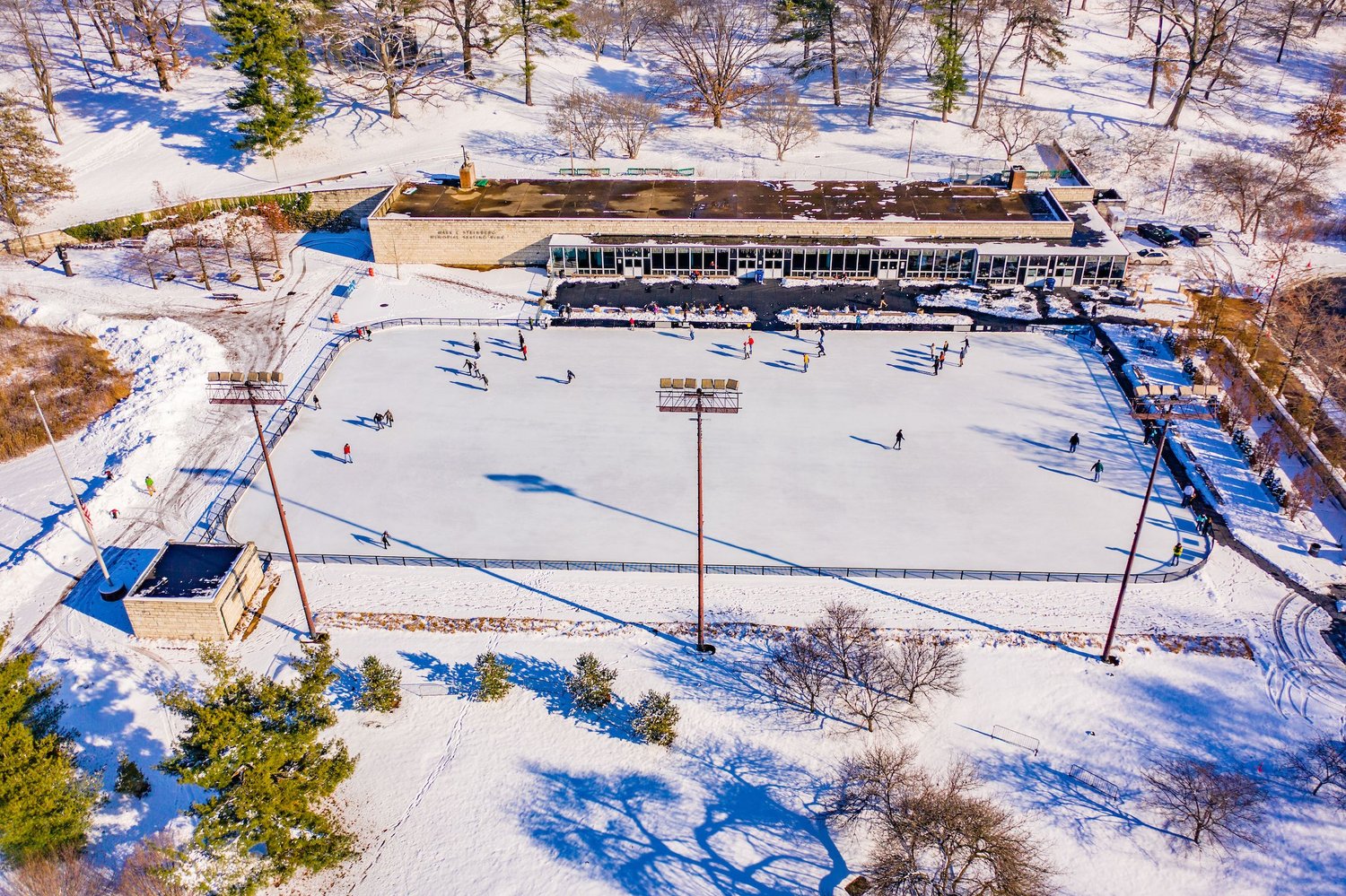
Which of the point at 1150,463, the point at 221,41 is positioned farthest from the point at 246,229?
the point at 1150,463

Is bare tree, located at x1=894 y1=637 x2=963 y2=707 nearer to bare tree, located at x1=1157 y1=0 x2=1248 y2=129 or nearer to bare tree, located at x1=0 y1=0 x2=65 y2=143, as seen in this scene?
bare tree, located at x1=1157 y1=0 x2=1248 y2=129

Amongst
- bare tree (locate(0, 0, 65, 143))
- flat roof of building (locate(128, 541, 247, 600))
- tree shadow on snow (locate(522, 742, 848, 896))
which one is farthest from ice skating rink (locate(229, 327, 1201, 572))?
bare tree (locate(0, 0, 65, 143))

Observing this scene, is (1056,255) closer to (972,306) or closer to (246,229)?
(972,306)

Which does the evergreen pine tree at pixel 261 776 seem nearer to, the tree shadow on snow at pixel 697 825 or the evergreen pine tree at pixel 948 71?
the tree shadow on snow at pixel 697 825

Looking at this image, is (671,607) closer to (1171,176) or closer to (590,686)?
(590,686)

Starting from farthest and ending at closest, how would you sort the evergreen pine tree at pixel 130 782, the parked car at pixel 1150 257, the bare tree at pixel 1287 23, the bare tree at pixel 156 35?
the bare tree at pixel 1287 23, the bare tree at pixel 156 35, the parked car at pixel 1150 257, the evergreen pine tree at pixel 130 782

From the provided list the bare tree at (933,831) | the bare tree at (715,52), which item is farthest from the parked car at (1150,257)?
the bare tree at (933,831)

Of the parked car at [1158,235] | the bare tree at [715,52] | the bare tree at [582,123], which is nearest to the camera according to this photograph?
the parked car at [1158,235]

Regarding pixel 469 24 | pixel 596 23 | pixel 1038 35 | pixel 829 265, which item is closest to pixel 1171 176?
pixel 1038 35
